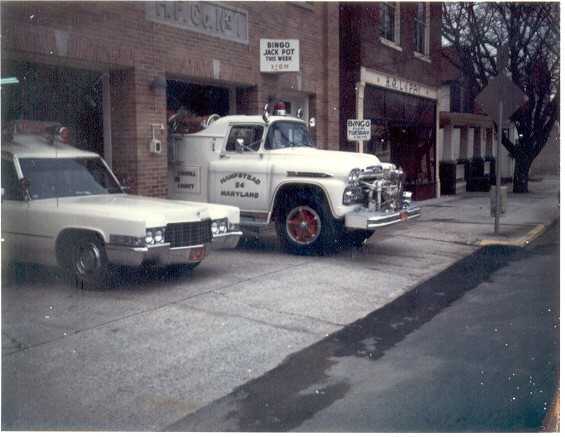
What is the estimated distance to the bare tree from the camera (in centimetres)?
1912

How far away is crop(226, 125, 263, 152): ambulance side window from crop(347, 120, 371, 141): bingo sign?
13.1ft

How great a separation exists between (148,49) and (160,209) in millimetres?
4387

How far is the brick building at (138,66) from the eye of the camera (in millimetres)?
9662

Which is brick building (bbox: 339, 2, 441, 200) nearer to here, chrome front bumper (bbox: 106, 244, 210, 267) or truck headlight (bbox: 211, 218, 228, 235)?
truck headlight (bbox: 211, 218, 228, 235)

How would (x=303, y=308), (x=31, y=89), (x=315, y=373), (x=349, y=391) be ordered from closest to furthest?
(x=349, y=391) < (x=315, y=373) < (x=303, y=308) < (x=31, y=89)

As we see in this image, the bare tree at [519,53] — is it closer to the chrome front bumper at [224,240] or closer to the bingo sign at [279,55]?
the bingo sign at [279,55]

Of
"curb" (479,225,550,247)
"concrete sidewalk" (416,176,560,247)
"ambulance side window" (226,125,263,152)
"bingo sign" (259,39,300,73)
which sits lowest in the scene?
"curb" (479,225,550,247)

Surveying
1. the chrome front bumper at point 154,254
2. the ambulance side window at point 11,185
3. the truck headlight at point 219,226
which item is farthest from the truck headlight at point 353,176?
the ambulance side window at point 11,185

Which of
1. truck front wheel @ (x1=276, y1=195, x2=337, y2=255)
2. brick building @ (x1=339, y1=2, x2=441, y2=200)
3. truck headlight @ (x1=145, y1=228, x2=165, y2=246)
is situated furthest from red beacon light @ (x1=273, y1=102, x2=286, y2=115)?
brick building @ (x1=339, y1=2, x2=441, y2=200)

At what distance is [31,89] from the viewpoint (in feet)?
33.4

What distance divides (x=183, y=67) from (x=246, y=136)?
1.89 metres

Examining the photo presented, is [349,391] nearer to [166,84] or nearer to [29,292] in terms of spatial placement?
[29,292]

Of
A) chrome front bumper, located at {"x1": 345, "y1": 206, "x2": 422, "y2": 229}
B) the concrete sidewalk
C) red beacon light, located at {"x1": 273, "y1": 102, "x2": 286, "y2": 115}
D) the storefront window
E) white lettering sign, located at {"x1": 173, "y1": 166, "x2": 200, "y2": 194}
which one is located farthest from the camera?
the storefront window

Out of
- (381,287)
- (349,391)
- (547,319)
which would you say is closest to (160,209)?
(381,287)
